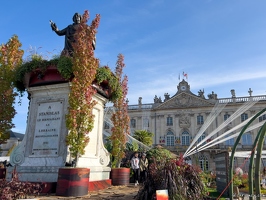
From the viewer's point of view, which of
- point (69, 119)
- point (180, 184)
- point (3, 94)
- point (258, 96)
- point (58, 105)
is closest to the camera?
point (180, 184)

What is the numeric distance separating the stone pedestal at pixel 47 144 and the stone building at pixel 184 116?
43.1 meters

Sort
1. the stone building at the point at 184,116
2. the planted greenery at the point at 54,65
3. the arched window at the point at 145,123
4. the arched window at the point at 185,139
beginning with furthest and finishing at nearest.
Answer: the arched window at the point at 145,123 → the arched window at the point at 185,139 → the stone building at the point at 184,116 → the planted greenery at the point at 54,65

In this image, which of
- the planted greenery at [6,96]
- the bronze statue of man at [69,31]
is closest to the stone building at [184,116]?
the planted greenery at [6,96]

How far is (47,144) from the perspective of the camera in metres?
6.62

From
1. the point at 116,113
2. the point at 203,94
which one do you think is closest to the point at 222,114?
the point at 203,94

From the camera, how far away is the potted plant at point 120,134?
8094 mm

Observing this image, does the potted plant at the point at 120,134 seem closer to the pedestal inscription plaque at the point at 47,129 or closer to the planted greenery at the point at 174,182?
the pedestal inscription plaque at the point at 47,129

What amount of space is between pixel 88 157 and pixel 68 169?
1.47m

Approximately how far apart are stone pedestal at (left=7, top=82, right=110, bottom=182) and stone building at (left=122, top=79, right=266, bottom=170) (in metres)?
43.1

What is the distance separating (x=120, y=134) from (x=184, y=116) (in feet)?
147

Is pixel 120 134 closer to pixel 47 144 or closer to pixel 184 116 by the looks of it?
pixel 47 144

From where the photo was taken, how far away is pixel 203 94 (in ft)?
175

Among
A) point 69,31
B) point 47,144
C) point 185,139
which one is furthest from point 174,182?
point 185,139

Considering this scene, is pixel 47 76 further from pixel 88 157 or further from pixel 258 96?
pixel 258 96
